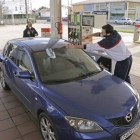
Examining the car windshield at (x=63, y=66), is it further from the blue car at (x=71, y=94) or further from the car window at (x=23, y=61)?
the car window at (x=23, y=61)

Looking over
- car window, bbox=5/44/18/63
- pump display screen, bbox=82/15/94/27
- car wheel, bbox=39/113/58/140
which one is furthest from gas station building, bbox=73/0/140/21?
car wheel, bbox=39/113/58/140

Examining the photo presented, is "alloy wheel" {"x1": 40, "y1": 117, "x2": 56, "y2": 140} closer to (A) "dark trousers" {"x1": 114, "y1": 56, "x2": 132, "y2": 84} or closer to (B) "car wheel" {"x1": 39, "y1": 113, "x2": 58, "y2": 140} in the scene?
(B) "car wheel" {"x1": 39, "y1": 113, "x2": 58, "y2": 140}

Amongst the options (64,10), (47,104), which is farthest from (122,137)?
(64,10)

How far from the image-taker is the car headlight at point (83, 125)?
85.6 inches

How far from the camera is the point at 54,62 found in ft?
10.3

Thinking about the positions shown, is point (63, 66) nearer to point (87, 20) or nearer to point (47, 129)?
point (47, 129)

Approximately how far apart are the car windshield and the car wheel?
1.84 feet

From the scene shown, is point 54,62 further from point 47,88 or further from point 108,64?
point 108,64

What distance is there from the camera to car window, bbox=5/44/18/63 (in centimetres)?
384

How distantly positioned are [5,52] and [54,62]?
6.30ft

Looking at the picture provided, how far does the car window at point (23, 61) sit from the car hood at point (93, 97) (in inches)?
25.8

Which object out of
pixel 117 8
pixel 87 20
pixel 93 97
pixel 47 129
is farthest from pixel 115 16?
pixel 47 129

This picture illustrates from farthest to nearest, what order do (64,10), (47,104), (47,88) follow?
(64,10)
(47,88)
(47,104)

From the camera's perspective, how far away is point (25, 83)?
317 cm
